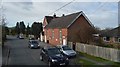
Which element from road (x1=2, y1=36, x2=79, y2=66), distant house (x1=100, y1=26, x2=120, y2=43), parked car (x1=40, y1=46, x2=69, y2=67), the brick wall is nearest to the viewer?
parked car (x1=40, y1=46, x2=69, y2=67)

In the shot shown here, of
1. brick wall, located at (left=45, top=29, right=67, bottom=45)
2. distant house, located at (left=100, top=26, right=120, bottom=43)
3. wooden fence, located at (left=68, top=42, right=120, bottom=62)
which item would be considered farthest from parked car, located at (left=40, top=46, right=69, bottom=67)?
distant house, located at (left=100, top=26, right=120, bottom=43)

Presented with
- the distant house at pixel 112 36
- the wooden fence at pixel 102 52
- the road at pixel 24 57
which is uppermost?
the distant house at pixel 112 36

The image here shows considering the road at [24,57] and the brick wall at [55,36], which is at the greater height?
the brick wall at [55,36]

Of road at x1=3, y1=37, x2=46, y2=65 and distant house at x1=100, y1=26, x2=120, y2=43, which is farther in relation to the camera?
distant house at x1=100, y1=26, x2=120, y2=43

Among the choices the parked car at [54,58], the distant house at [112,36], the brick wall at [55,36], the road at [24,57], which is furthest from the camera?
the distant house at [112,36]

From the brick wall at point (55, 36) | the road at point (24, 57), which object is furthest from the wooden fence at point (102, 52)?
the brick wall at point (55, 36)

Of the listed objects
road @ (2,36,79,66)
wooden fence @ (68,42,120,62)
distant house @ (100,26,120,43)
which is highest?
distant house @ (100,26,120,43)

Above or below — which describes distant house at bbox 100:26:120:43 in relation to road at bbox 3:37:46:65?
above

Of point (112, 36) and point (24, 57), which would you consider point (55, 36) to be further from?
point (24, 57)

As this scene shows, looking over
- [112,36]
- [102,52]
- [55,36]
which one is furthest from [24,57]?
[112,36]

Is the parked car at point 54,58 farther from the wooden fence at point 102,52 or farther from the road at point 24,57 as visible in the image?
the wooden fence at point 102,52

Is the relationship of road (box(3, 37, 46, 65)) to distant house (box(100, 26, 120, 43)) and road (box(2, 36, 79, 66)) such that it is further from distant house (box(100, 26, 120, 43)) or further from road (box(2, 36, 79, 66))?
distant house (box(100, 26, 120, 43))

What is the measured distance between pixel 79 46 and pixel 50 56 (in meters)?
14.0

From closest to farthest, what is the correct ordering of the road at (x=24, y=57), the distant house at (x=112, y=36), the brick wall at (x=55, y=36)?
the road at (x=24, y=57), the brick wall at (x=55, y=36), the distant house at (x=112, y=36)
